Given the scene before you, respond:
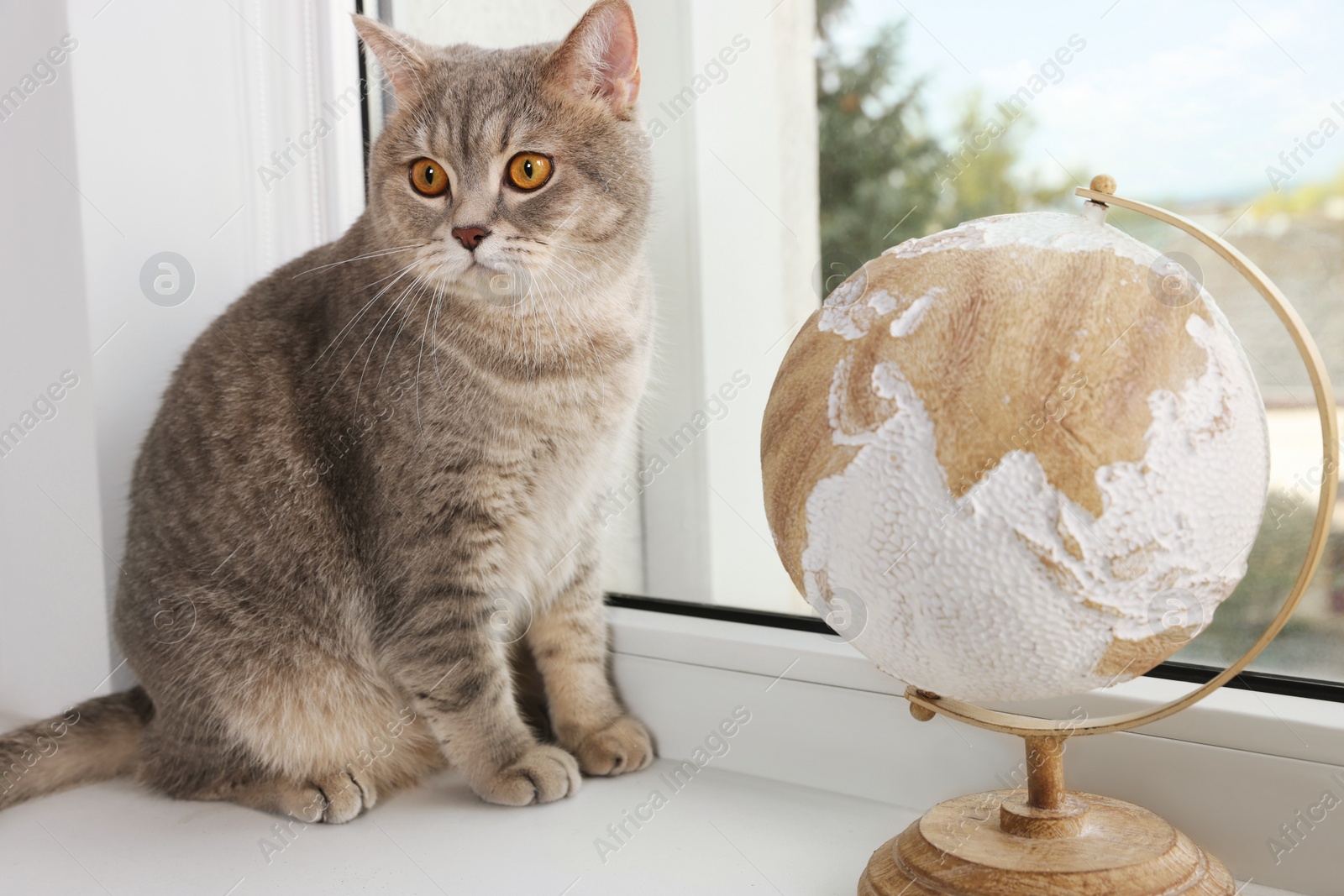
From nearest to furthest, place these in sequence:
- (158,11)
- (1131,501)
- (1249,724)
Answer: (1131,501), (1249,724), (158,11)

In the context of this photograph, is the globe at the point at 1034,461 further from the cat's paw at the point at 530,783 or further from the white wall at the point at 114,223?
the white wall at the point at 114,223

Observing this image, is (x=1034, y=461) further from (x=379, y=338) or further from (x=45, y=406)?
(x=45, y=406)

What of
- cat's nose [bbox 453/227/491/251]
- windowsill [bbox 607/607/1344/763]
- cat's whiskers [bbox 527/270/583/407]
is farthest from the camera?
cat's whiskers [bbox 527/270/583/407]

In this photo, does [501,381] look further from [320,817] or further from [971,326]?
[971,326]

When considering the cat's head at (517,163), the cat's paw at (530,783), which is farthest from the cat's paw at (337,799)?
the cat's head at (517,163)

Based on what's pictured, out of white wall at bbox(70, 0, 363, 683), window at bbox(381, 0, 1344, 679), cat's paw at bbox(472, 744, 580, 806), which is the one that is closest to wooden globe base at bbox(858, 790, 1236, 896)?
window at bbox(381, 0, 1344, 679)

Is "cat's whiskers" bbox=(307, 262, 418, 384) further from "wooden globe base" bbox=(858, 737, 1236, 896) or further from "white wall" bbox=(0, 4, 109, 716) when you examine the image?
"wooden globe base" bbox=(858, 737, 1236, 896)

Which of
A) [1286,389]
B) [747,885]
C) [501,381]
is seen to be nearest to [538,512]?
[501,381]
